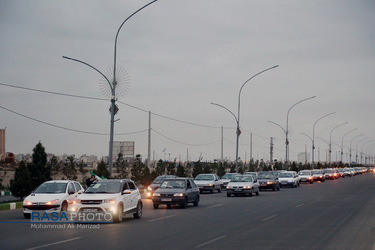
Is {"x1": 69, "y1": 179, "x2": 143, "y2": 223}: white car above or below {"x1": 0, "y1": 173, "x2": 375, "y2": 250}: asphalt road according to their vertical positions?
above

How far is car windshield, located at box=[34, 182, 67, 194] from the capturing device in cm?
2331

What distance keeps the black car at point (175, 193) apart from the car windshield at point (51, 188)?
227 inches

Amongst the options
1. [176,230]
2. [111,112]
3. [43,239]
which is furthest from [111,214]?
[111,112]

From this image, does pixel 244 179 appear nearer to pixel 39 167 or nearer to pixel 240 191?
pixel 240 191

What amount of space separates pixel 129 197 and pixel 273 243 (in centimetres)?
850

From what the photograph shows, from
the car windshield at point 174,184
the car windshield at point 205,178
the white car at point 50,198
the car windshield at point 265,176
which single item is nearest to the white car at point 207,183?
the car windshield at point 205,178

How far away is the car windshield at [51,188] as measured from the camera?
23312 mm

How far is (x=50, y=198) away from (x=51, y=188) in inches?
59.9

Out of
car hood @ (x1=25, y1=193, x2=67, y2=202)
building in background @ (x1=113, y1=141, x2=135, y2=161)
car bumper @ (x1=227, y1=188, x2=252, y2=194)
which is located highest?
building in background @ (x1=113, y1=141, x2=135, y2=161)

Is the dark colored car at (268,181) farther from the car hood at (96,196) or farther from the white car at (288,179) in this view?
the car hood at (96,196)

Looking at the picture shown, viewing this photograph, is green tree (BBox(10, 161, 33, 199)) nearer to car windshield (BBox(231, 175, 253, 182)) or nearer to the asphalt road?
the asphalt road

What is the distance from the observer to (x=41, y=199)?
2209 centimetres

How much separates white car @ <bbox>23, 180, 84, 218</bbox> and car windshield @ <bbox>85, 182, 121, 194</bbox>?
0.80m

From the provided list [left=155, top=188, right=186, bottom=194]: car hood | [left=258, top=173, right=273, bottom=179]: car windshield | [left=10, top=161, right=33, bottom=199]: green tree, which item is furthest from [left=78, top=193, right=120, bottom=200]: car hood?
[left=258, top=173, right=273, bottom=179]: car windshield
